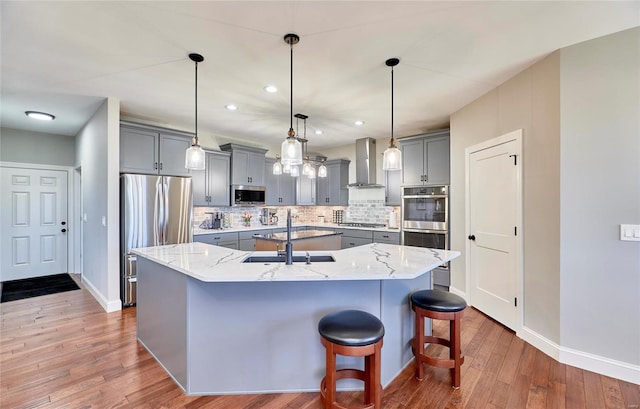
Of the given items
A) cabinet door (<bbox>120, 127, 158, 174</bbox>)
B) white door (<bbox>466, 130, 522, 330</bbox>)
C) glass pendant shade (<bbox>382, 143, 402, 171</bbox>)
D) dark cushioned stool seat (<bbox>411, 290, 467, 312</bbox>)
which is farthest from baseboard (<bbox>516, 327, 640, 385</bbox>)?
cabinet door (<bbox>120, 127, 158, 174</bbox>)

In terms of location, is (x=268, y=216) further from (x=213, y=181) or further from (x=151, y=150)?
(x=151, y=150)

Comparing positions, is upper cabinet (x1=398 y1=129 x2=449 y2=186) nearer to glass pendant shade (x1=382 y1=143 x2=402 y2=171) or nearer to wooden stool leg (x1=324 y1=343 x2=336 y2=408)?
glass pendant shade (x1=382 y1=143 x2=402 y2=171)

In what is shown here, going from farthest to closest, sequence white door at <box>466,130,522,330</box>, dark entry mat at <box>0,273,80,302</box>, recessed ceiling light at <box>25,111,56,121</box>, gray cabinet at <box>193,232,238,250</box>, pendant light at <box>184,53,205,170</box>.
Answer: gray cabinet at <box>193,232,238,250</box> < dark entry mat at <box>0,273,80,302</box> < recessed ceiling light at <box>25,111,56,121</box> < white door at <box>466,130,522,330</box> < pendant light at <box>184,53,205,170</box>

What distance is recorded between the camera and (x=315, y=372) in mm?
2031

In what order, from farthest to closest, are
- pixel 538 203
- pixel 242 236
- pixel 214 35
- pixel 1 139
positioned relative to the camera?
pixel 242 236, pixel 1 139, pixel 538 203, pixel 214 35

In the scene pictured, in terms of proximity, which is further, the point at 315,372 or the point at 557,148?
the point at 557,148

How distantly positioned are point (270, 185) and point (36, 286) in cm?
410

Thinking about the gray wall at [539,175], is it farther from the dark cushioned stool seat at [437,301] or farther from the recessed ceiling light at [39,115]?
the recessed ceiling light at [39,115]

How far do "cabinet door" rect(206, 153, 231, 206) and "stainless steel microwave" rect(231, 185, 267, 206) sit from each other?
0.11 m

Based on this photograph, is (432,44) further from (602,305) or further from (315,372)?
(315,372)

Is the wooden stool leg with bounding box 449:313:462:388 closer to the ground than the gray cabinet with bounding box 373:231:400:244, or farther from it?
closer to the ground

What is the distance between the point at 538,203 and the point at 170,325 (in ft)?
11.0

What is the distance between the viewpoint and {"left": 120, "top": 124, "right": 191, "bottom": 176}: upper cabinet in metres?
3.78

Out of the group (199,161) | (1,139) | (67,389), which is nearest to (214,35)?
(199,161)
